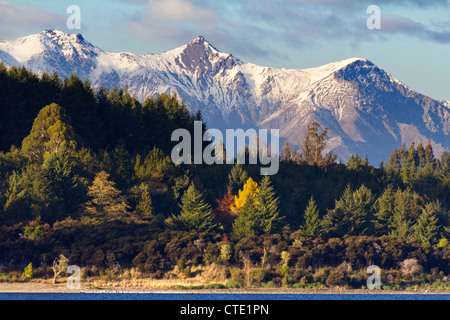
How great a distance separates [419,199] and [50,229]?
162 feet

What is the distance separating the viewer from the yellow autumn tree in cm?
10562

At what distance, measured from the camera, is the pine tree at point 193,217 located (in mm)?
97062

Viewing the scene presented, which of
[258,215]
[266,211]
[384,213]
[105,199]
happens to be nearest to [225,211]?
[266,211]

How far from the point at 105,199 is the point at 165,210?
816 centimetres

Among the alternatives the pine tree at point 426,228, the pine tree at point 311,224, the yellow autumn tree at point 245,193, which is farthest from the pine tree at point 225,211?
the pine tree at point 426,228

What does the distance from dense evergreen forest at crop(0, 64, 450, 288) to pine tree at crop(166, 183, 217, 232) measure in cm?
13

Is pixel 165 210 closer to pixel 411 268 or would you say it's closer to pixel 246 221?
pixel 246 221

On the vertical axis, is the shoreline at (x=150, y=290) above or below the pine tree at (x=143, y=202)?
below

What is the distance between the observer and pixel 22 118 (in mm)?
113875

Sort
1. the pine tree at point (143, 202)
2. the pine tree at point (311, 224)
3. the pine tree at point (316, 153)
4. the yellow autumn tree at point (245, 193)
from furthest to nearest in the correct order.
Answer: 1. the pine tree at point (316, 153)
2. the yellow autumn tree at point (245, 193)
3. the pine tree at point (143, 202)
4. the pine tree at point (311, 224)

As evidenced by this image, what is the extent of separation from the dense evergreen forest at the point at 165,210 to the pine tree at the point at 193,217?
127 mm

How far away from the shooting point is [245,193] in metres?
106

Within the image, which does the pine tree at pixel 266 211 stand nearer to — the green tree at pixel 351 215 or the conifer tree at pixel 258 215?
the conifer tree at pixel 258 215

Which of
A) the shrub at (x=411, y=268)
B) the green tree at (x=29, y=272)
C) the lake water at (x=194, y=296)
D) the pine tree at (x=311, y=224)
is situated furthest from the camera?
the pine tree at (x=311, y=224)
